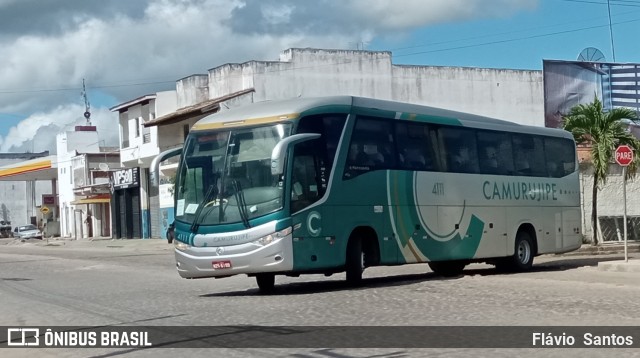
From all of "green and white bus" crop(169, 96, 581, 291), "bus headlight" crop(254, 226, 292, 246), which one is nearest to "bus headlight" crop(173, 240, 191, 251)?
"green and white bus" crop(169, 96, 581, 291)

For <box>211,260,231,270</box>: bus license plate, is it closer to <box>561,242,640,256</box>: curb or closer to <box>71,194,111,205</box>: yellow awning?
<box>561,242,640,256</box>: curb

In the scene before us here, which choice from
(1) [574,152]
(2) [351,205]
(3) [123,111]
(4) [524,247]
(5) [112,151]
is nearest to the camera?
(2) [351,205]

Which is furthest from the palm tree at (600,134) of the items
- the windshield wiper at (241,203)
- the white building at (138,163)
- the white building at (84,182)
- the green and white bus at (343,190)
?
the white building at (84,182)

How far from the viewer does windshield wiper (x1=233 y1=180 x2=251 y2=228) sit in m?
16.6

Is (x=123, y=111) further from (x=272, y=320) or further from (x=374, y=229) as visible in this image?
(x=272, y=320)

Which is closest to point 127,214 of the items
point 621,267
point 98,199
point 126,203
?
point 126,203

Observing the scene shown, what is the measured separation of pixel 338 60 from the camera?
49.5m

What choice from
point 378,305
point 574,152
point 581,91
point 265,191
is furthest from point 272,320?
point 581,91

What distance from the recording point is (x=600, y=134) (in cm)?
3058

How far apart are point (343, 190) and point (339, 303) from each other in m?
3.18

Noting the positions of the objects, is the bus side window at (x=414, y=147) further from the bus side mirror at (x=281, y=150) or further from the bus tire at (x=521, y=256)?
the bus tire at (x=521, y=256)

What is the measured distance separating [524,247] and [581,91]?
2597cm

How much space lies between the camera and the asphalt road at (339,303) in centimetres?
1184

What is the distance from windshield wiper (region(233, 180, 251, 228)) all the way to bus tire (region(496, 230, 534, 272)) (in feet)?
27.1
